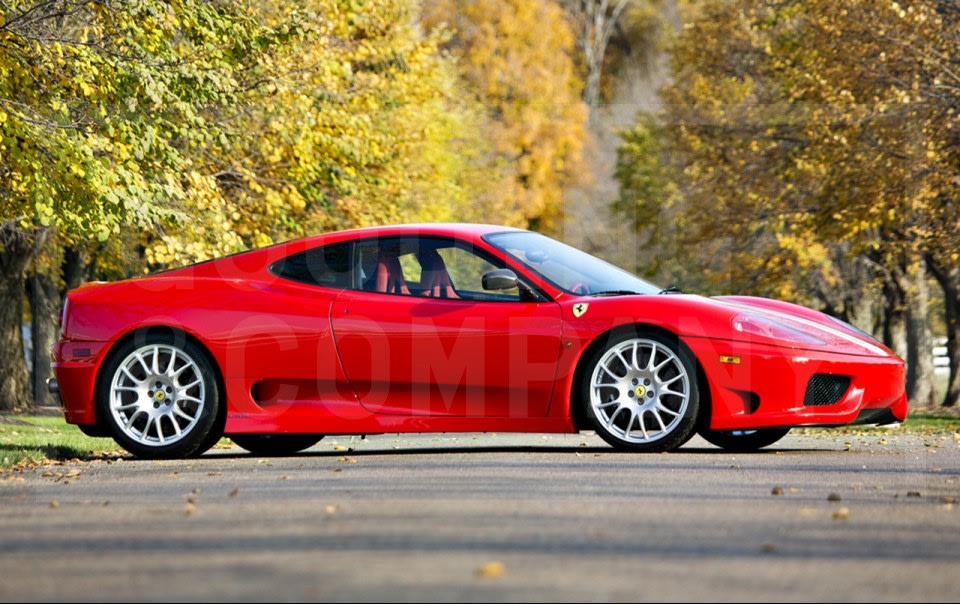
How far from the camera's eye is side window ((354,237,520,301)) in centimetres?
940

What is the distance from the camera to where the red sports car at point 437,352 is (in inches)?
351

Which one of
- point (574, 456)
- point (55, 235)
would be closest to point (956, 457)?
point (574, 456)

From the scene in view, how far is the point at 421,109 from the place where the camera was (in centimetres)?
2773

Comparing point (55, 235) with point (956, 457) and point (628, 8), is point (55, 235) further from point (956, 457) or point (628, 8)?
point (628, 8)

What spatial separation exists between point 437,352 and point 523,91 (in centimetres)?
5171

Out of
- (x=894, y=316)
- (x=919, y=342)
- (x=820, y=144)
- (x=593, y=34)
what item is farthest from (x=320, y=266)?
(x=593, y=34)

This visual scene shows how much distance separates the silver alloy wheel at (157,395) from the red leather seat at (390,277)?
51.5 inches

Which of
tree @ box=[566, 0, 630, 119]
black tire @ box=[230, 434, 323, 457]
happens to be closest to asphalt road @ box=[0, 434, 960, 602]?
black tire @ box=[230, 434, 323, 457]

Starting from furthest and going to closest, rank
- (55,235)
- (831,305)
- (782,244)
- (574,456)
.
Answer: (831,305) → (782,244) → (55,235) → (574,456)

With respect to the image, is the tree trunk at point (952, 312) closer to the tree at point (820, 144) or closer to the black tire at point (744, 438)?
the tree at point (820, 144)

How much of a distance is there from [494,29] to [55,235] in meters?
40.3

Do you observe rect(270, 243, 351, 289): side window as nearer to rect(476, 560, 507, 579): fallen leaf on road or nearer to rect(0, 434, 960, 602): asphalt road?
rect(0, 434, 960, 602): asphalt road

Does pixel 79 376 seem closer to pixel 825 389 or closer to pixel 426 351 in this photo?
pixel 426 351

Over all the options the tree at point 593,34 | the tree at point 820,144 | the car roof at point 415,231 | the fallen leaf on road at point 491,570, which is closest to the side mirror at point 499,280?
the car roof at point 415,231
